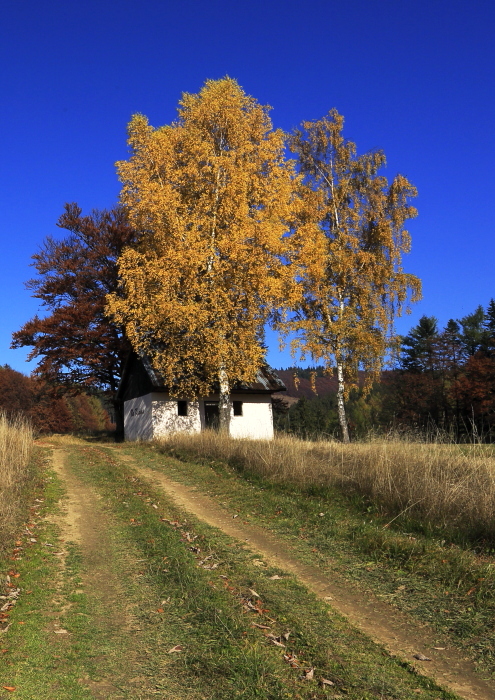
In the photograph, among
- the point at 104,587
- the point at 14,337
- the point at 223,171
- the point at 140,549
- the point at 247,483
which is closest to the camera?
the point at 104,587

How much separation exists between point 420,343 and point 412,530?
55708 mm

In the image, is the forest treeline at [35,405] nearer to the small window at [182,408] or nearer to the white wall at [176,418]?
the white wall at [176,418]

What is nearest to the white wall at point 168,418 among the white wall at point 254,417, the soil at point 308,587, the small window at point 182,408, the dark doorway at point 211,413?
the small window at point 182,408

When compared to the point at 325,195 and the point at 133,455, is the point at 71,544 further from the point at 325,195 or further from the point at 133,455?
the point at 325,195

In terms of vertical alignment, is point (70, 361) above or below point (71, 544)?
above

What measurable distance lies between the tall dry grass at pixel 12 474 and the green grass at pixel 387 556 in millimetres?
3914

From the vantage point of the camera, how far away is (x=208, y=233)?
2138 centimetres

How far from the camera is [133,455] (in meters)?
19.3

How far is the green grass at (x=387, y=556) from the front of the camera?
5.63 metres

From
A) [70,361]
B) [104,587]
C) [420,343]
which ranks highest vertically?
[420,343]

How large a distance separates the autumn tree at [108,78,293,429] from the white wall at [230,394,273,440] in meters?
7.13

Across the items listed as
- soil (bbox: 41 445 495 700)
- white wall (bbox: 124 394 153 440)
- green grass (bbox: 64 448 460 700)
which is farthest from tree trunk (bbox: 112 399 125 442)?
green grass (bbox: 64 448 460 700)

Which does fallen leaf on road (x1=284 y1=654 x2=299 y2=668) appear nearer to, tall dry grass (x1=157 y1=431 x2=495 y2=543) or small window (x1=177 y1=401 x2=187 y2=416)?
tall dry grass (x1=157 y1=431 x2=495 y2=543)

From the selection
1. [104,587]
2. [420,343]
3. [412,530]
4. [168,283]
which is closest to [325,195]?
[168,283]
